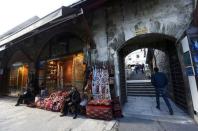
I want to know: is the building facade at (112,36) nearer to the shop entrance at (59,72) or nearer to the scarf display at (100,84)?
the shop entrance at (59,72)

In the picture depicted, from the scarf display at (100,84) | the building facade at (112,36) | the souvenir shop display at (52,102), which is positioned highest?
the building facade at (112,36)

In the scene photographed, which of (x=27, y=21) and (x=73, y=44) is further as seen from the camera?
(x=27, y=21)

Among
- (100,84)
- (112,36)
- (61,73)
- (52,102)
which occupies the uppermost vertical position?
(112,36)

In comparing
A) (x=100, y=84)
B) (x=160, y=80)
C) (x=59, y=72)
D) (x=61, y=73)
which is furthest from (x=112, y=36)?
(x=59, y=72)

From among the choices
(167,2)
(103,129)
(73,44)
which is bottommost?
(103,129)

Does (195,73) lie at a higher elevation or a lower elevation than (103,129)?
higher

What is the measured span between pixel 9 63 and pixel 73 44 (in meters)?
7.78

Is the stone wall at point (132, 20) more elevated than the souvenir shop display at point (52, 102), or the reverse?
the stone wall at point (132, 20)

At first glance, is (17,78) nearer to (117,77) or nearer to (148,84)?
(117,77)

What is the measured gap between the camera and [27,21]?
13.9 metres

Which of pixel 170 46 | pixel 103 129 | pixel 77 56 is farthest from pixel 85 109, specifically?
pixel 170 46

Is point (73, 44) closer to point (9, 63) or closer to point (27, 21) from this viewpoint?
point (9, 63)

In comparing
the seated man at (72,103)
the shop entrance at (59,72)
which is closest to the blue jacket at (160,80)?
the seated man at (72,103)

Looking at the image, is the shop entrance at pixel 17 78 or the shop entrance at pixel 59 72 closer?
the shop entrance at pixel 59 72
